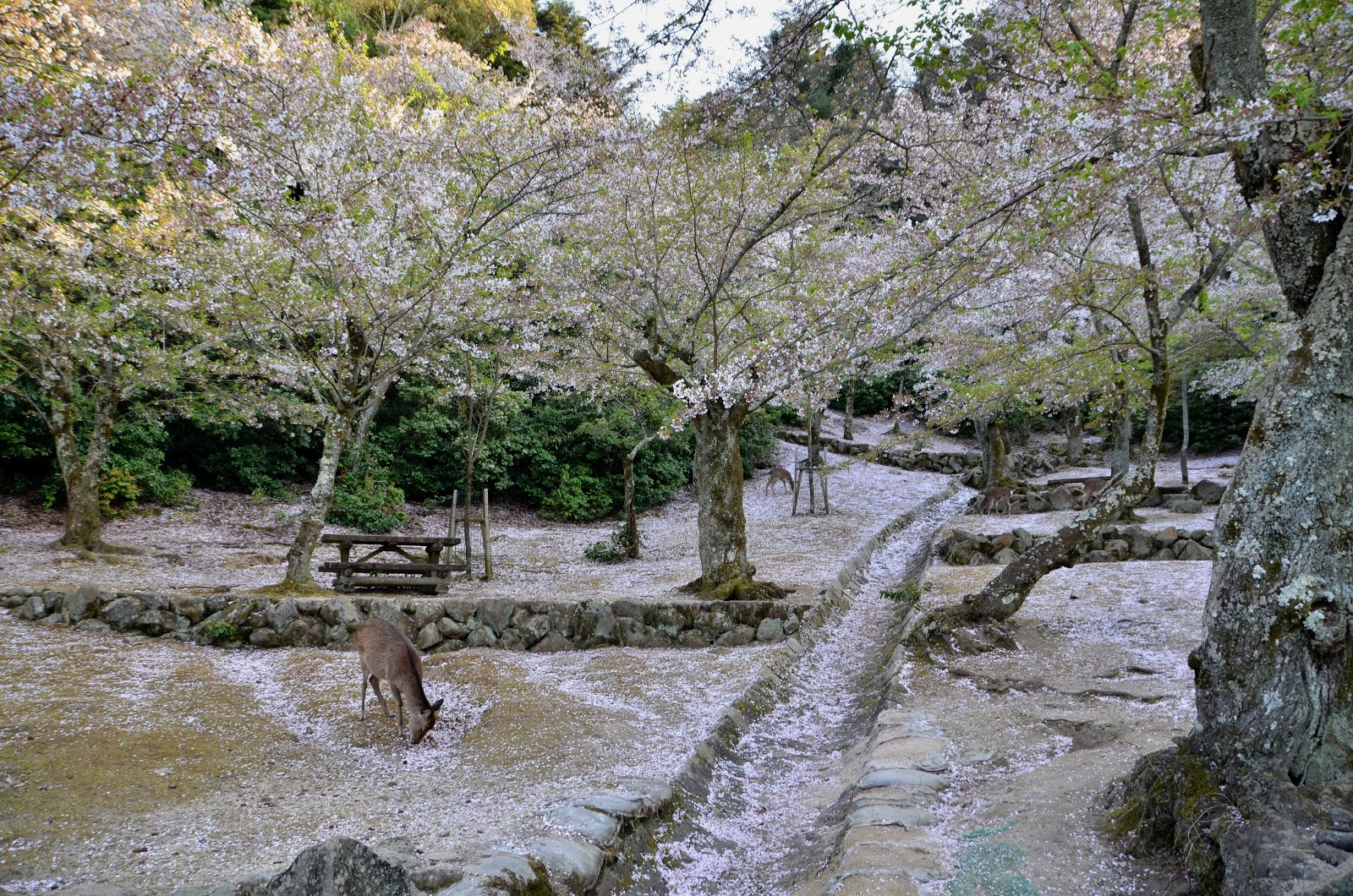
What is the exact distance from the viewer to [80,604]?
285 inches

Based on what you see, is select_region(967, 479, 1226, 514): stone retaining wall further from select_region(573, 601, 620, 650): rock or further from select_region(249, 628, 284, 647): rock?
select_region(249, 628, 284, 647): rock

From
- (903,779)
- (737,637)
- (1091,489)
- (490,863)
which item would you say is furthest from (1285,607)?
(1091,489)

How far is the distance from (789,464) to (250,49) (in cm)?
1784

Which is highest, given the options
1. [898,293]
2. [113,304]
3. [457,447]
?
[113,304]

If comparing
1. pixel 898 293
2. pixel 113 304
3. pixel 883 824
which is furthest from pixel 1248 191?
pixel 113 304

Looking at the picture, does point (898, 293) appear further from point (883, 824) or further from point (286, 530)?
point (286, 530)

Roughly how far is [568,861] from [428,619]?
16.8ft

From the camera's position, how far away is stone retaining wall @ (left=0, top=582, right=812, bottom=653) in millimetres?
7277

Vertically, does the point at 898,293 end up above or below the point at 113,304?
below

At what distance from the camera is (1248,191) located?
136 inches

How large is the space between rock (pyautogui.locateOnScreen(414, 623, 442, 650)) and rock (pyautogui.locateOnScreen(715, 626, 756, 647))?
3180mm

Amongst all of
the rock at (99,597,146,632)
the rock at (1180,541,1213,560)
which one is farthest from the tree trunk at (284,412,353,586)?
the rock at (1180,541,1213,560)

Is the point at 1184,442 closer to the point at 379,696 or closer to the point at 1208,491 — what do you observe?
the point at 1208,491

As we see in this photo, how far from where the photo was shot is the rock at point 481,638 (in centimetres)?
790
